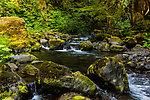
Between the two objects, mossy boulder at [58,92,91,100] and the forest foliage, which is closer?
mossy boulder at [58,92,91,100]

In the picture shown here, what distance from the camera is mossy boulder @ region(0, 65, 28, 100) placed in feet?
8.02

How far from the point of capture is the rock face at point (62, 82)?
111 inches

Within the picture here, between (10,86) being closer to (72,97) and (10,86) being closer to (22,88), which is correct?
(22,88)

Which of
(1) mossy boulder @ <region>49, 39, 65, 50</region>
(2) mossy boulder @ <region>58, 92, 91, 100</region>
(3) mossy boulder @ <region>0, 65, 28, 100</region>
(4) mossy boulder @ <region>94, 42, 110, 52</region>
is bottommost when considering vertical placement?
(4) mossy boulder @ <region>94, 42, 110, 52</region>

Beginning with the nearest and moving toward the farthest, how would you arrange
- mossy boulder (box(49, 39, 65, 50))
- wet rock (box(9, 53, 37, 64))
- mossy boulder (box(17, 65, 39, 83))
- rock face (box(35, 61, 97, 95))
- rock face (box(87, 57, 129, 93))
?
rock face (box(35, 61, 97, 95))
rock face (box(87, 57, 129, 93))
mossy boulder (box(17, 65, 39, 83))
wet rock (box(9, 53, 37, 64))
mossy boulder (box(49, 39, 65, 50))

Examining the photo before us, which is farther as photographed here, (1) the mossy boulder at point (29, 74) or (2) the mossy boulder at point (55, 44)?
(2) the mossy boulder at point (55, 44)

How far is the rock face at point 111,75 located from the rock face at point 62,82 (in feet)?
1.51

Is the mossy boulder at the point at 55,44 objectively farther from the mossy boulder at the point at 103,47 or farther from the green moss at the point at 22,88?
the green moss at the point at 22,88

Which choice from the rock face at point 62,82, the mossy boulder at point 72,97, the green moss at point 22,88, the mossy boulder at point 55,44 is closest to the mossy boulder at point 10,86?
the green moss at point 22,88

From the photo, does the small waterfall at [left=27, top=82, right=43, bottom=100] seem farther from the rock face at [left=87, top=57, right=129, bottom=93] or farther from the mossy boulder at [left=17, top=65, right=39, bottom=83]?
the rock face at [left=87, top=57, right=129, bottom=93]

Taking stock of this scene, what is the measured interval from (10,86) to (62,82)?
3.69ft

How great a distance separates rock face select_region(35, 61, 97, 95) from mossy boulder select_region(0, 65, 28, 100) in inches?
19.1

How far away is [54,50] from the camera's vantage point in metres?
8.38

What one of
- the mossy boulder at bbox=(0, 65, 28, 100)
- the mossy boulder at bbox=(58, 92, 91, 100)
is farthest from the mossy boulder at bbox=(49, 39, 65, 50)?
the mossy boulder at bbox=(58, 92, 91, 100)
